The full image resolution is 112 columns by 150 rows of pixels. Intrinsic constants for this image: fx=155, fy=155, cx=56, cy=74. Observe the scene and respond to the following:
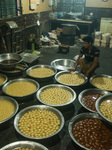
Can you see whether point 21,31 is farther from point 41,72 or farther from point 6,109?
point 6,109

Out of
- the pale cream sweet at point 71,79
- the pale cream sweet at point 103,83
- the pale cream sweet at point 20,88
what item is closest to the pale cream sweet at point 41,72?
the pale cream sweet at point 71,79

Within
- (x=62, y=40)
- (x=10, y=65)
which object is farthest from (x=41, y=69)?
(x=62, y=40)

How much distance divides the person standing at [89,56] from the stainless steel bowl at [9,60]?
187 cm

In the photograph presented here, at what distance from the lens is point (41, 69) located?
464cm

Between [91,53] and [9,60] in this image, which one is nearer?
[91,53]

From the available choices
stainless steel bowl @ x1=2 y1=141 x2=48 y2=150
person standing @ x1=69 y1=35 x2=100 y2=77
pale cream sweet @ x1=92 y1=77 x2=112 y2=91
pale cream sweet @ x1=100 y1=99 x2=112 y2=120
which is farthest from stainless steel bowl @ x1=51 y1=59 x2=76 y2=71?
stainless steel bowl @ x1=2 y1=141 x2=48 y2=150

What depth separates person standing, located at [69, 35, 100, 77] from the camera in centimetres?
383

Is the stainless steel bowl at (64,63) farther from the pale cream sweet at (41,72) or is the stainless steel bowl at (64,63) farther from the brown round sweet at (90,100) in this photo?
the brown round sweet at (90,100)

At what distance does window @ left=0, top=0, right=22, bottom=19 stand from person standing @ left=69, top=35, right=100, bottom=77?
2775 mm

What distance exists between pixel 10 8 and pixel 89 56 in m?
3.21

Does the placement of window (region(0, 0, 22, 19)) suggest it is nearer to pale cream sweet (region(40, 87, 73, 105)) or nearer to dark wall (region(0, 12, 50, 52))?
dark wall (region(0, 12, 50, 52))

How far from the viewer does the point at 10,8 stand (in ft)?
17.4

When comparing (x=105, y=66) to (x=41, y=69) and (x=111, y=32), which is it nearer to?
(x=41, y=69)

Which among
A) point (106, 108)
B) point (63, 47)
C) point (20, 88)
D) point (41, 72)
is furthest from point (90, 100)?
point (63, 47)
